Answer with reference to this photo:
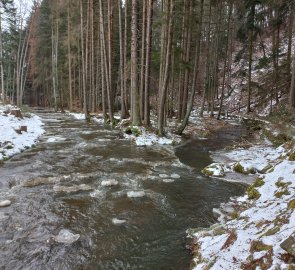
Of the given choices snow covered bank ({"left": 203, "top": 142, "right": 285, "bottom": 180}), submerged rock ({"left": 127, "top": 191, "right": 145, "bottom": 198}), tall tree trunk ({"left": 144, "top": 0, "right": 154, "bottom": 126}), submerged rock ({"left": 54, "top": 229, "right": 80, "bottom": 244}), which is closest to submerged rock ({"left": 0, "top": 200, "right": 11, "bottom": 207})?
submerged rock ({"left": 54, "top": 229, "right": 80, "bottom": 244})

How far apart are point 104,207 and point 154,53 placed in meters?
13.0

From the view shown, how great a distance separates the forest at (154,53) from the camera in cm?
1612

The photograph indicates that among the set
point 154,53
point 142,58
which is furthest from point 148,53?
point 154,53

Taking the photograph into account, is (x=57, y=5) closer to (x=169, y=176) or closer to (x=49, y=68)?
(x=49, y=68)

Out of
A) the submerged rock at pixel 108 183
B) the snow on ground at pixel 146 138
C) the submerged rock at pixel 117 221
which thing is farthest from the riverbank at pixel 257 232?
the snow on ground at pixel 146 138

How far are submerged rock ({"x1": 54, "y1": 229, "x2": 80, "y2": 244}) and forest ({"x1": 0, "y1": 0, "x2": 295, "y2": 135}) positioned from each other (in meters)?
10.0

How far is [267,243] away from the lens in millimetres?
3699

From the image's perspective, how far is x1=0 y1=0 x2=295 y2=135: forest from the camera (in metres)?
16.1

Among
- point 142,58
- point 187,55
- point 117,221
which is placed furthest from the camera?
point 187,55

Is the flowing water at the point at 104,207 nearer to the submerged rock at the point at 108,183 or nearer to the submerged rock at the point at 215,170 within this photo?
the submerged rock at the point at 108,183

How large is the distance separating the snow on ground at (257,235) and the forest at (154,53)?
9616 millimetres

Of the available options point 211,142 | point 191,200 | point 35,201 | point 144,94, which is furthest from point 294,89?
point 35,201

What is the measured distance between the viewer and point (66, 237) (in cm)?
515

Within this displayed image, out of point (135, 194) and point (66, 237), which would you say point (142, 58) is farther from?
point (66, 237)
